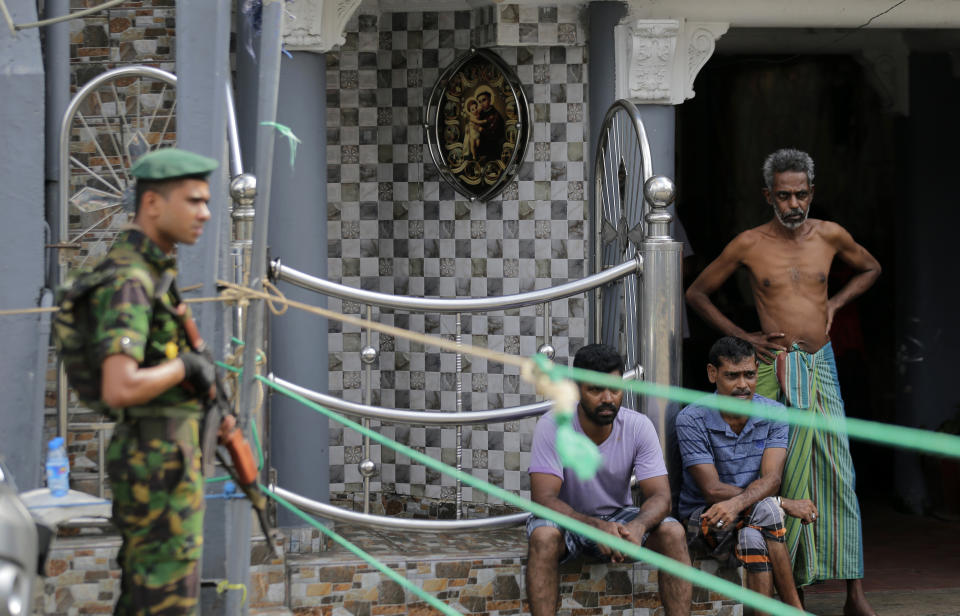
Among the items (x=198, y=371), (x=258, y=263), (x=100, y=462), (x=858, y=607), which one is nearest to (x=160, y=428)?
(x=198, y=371)

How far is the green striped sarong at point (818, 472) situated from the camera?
20.1ft

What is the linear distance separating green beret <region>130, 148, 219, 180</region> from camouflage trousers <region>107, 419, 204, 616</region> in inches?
27.1

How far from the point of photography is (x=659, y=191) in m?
5.82

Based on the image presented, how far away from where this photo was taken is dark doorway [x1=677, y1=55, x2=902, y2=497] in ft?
31.6

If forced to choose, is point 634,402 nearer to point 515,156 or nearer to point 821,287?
point 821,287

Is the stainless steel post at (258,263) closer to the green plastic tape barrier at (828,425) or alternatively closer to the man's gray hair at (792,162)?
the green plastic tape barrier at (828,425)

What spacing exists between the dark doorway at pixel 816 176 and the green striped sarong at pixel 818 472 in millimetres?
3409

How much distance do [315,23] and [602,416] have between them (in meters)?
2.39

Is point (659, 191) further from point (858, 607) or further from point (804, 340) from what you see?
point (858, 607)

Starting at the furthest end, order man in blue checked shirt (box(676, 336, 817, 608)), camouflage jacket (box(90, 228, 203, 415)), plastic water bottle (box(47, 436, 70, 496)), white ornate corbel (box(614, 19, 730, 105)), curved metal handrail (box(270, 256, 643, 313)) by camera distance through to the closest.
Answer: white ornate corbel (box(614, 19, 730, 105)) < man in blue checked shirt (box(676, 336, 817, 608)) < curved metal handrail (box(270, 256, 643, 313)) < plastic water bottle (box(47, 436, 70, 496)) < camouflage jacket (box(90, 228, 203, 415))

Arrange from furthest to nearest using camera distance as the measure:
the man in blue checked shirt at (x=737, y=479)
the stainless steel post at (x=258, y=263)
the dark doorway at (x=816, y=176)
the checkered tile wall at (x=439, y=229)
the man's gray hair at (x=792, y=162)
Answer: the dark doorway at (x=816, y=176), the checkered tile wall at (x=439, y=229), the man's gray hair at (x=792, y=162), the man in blue checked shirt at (x=737, y=479), the stainless steel post at (x=258, y=263)

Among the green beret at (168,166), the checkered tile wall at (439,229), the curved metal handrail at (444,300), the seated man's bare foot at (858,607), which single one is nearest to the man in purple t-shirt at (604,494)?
the curved metal handrail at (444,300)

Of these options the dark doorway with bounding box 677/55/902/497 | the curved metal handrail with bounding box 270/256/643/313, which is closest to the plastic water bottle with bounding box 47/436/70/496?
the curved metal handrail with bounding box 270/256/643/313

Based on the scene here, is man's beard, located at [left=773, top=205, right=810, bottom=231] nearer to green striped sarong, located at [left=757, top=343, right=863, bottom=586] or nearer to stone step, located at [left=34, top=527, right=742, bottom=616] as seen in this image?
green striped sarong, located at [left=757, top=343, right=863, bottom=586]
